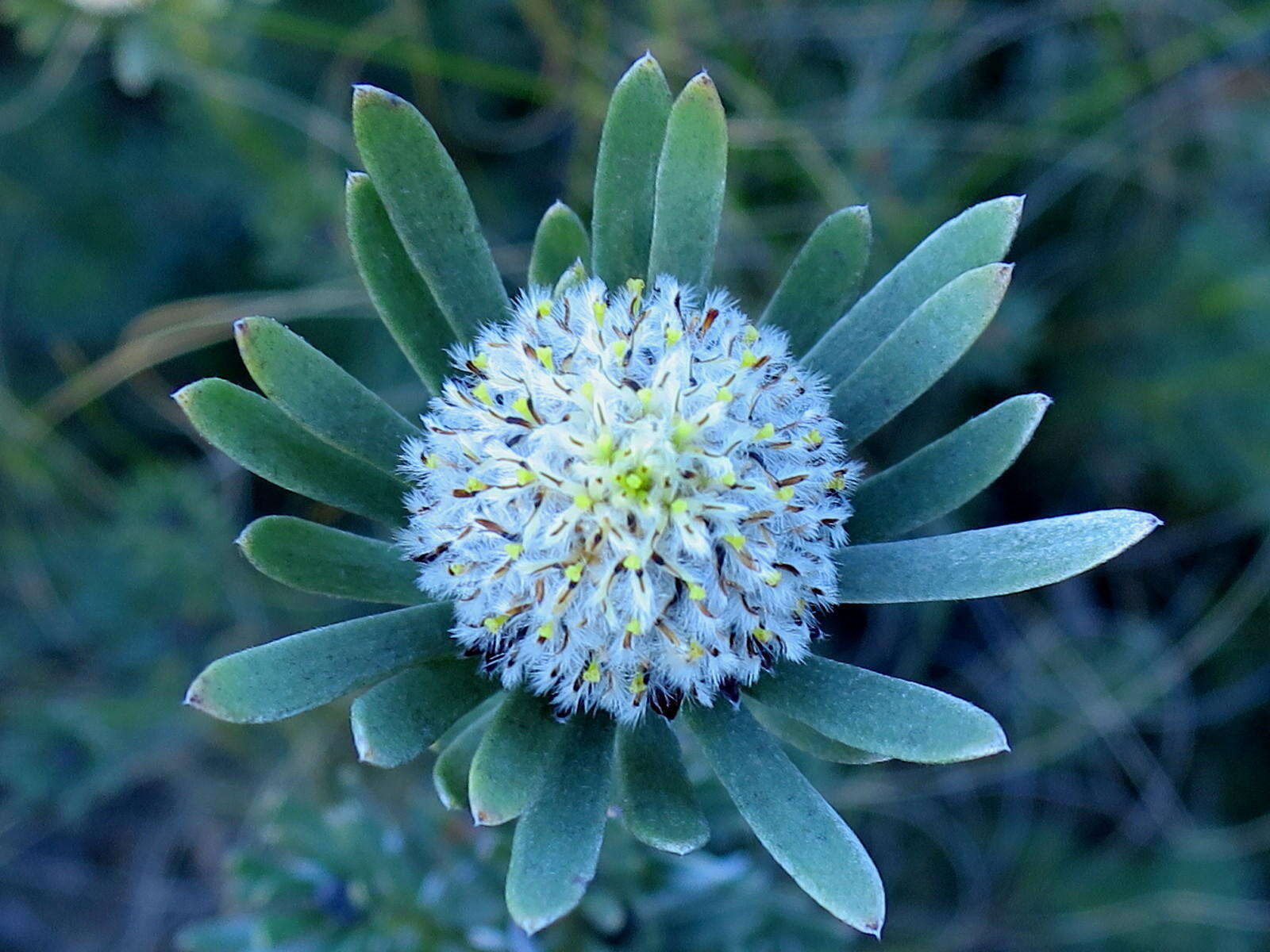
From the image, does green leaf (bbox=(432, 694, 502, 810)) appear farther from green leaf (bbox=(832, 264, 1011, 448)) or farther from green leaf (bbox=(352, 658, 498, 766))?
green leaf (bbox=(832, 264, 1011, 448))

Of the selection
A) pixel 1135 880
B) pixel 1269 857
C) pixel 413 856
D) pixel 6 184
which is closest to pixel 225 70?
pixel 6 184

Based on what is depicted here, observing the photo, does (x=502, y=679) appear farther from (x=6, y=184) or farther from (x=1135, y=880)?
(x=6, y=184)

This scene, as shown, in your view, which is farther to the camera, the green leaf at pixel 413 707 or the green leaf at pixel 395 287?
the green leaf at pixel 395 287

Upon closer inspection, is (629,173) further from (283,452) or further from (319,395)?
(283,452)

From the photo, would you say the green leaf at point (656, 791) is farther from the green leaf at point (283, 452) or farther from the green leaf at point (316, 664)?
the green leaf at point (283, 452)

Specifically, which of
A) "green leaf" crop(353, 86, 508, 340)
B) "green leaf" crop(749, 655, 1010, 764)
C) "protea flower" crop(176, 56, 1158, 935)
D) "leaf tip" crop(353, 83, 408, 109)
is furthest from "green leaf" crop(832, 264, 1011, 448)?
"leaf tip" crop(353, 83, 408, 109)

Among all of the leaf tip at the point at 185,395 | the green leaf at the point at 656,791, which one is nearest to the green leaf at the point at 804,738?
the green leaf at the point at 656,791
